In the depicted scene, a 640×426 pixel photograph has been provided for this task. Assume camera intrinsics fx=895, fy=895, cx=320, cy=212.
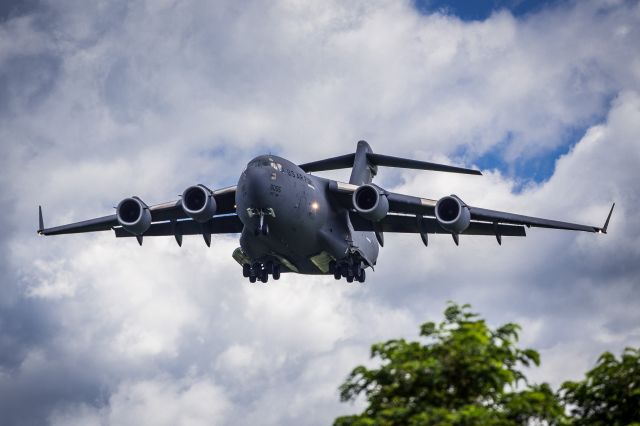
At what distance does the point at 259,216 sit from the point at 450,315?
748 inches

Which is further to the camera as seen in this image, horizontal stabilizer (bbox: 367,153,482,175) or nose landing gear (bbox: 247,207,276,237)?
horizontal stabilizer (bbox: 367,153,482,175)

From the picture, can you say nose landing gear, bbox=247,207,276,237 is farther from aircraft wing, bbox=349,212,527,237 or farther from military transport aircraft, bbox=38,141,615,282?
aircraft wing, bbox=349,212,527,237

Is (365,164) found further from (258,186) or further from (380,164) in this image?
(258,186)

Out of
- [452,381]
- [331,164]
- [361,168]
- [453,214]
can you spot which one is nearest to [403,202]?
[453,214]

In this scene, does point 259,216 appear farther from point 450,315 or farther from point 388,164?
point 450,315

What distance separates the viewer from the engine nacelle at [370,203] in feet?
118

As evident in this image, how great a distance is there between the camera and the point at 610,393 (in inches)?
563

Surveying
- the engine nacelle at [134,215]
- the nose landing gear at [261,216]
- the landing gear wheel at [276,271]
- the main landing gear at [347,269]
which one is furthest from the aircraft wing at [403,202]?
the engine nacelle at [134,215]

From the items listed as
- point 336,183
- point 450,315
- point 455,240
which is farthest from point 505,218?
point 450,315

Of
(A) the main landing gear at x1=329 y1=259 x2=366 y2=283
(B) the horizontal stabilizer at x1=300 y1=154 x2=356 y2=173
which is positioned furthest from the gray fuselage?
(B) the horizontal stabilizer at x1=300 y1=154 x2=356 y2=173

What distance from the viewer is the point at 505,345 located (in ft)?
47.3

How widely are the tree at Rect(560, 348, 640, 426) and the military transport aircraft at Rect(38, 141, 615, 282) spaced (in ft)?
64.9

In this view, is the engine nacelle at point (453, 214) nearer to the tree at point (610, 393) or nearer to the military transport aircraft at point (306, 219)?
the military transport aircraft at point (306, 219)

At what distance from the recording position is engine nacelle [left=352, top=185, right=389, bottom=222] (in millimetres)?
35875
